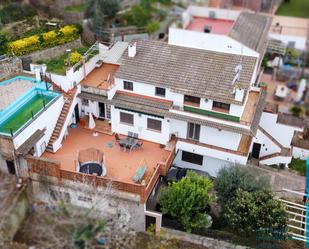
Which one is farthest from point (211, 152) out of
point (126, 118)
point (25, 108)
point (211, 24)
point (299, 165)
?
point (211, 24)

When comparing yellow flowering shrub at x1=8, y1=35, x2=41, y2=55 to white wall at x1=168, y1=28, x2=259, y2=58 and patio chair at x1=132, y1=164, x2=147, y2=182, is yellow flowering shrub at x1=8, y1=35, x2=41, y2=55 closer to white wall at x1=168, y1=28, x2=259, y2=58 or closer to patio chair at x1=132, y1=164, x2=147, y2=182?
white wall at x1=168, y1=28, x2=259, y2=58

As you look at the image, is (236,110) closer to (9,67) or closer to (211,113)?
(211,113)

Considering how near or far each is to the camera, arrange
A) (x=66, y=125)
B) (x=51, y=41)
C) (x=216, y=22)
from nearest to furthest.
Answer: (x=66, y=125)
(x=51, y=41)
(x=216, y=22)

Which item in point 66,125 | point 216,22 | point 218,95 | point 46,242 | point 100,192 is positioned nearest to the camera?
point 46,242

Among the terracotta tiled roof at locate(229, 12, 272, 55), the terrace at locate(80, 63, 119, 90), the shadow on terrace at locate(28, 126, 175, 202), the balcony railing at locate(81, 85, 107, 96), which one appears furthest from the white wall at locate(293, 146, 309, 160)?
the balcony railing at locate(81, 85, 107, 96)

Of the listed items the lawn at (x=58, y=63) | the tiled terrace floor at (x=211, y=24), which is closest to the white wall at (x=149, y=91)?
the lawn at (x=58, y=63)

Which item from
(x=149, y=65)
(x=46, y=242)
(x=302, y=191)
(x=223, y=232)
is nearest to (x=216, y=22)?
(x=149, y=65)

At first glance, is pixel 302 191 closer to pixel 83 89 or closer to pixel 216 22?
pixel 83 89
